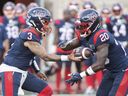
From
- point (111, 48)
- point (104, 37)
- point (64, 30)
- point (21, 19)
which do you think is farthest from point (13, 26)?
point (104, 37)

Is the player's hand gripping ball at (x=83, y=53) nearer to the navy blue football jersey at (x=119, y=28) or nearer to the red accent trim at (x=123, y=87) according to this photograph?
the red accent trim at (x=123, y=87)

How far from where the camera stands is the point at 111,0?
14.9 meters

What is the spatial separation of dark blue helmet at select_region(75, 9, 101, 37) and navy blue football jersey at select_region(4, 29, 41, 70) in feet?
1.87

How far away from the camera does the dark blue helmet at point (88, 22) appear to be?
324 inches

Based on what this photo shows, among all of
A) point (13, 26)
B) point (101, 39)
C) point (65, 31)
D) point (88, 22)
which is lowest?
point (65, 31)

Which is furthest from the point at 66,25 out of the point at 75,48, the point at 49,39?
the point at 75,48

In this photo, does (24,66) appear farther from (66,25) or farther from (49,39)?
(49,39)

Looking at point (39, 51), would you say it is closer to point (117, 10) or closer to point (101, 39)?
point (101, 39)

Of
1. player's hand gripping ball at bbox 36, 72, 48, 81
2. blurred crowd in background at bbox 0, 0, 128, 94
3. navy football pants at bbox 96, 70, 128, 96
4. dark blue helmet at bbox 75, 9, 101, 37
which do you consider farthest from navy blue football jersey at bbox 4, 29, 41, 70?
blurred crowd in background at bbox 0, 0, 128, 94

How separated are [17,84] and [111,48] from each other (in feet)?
4.33

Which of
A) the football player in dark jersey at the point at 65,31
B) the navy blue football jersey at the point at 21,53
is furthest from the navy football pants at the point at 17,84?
the football player in dark jersey at the point at 65,31

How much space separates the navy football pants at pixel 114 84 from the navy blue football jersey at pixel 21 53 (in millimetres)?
1049

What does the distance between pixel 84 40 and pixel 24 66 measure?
0.89 m

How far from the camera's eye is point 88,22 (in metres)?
8.22
